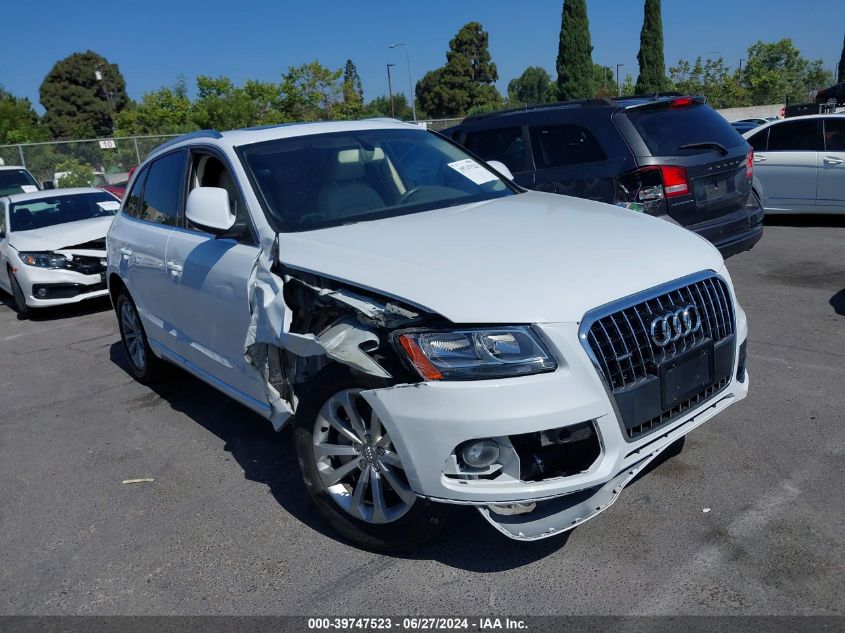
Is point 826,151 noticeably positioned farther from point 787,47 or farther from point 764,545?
point 787,47

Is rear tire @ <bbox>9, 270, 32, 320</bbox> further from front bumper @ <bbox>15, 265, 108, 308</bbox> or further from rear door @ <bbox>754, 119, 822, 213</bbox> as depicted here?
rear door @ <bbox>754, 119, 822, 213</bbox>

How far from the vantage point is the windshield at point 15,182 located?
15.4 m

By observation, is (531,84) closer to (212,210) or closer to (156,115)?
(156,115)

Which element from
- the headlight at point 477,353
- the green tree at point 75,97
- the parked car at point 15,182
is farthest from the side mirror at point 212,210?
the green tree at point 75,97

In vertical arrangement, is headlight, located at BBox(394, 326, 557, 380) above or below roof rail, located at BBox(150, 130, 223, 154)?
below

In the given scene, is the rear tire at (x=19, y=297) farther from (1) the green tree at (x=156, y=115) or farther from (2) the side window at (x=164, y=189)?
(1) the green tree at (x=156, y=115)

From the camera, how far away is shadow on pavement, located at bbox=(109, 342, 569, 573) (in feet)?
10.5

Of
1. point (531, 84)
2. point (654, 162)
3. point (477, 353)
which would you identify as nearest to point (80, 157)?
point (654, 162)

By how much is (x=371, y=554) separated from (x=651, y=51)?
51846 millimetres

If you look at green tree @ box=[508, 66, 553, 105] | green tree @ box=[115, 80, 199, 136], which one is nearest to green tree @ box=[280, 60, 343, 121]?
green tree @ box=[115, 80, 199, 136]

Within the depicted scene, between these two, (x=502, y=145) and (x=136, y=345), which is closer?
→ (x=136, y=345)

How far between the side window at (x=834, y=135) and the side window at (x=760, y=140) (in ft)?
2.59

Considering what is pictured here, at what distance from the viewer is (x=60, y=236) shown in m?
9.38

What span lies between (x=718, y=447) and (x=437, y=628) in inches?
77.7
